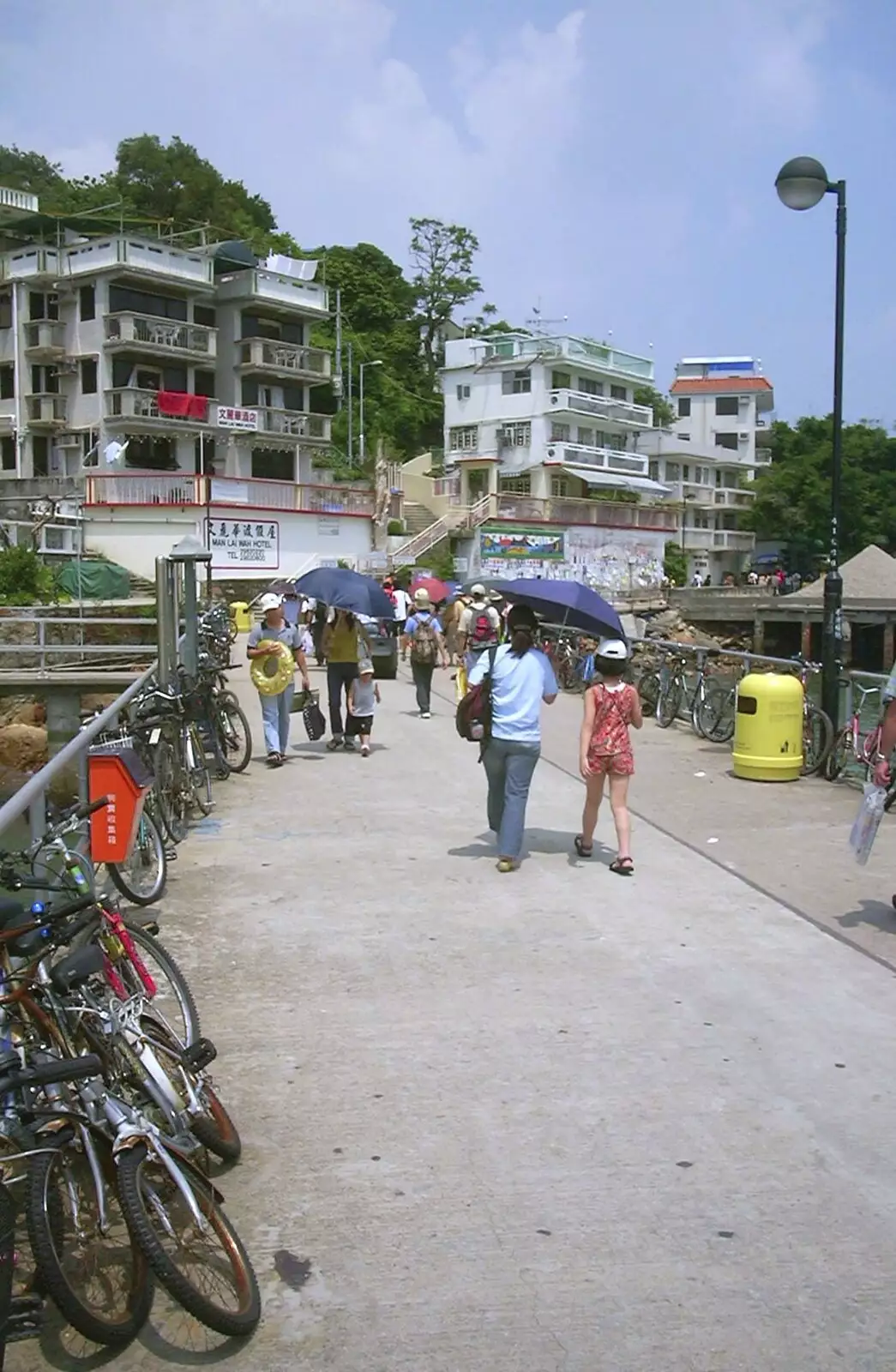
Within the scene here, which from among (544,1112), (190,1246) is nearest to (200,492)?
(544,1112)

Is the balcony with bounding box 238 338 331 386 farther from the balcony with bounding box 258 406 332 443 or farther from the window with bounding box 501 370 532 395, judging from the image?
the window with bounding box 501 370 532 395

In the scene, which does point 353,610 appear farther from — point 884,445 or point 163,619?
point 884,445

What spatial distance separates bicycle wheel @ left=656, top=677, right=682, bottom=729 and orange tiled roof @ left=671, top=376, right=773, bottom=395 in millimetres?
76201

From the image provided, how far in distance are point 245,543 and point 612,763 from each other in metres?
32.5

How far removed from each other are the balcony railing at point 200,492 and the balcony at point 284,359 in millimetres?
9673

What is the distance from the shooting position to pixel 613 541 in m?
56.3

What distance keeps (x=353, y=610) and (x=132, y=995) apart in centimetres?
905

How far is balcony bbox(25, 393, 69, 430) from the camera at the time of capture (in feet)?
149

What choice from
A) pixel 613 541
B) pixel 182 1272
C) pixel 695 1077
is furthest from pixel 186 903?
pixel 613 541

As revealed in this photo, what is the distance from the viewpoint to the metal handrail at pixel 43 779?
4523 mm

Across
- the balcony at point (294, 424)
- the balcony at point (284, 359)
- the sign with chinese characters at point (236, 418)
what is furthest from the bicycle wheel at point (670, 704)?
the balcony at point (284, 359)

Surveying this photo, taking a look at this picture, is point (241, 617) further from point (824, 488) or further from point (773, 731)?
point (824, 488)

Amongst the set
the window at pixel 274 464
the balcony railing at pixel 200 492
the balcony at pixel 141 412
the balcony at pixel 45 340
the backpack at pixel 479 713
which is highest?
the balcony at pixel 45 340

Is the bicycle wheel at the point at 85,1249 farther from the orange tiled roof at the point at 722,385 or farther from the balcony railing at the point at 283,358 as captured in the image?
the orange tiled roof at the point at 722,385
